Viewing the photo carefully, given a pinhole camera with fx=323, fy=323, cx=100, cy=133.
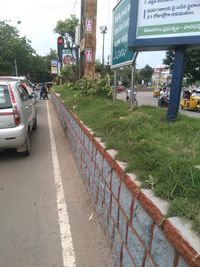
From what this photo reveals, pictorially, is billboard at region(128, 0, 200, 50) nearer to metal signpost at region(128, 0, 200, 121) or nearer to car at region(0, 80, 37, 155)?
metal signpost at region(128, 0, 200, 121)

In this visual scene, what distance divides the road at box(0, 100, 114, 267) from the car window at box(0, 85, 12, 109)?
1256mm

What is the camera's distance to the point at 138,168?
3.06 m

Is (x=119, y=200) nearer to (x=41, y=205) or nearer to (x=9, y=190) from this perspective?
(x=41, y=205)

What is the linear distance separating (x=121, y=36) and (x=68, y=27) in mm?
52915

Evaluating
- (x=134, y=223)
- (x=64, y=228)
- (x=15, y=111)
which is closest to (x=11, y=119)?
(x=15, y=111)

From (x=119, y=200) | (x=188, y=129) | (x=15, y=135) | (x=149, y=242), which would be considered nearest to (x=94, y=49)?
(x=15, y=135)

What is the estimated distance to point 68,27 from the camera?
5684 cm

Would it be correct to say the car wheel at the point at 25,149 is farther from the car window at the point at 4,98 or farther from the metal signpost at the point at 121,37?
the metal signpost at the point at 121,37

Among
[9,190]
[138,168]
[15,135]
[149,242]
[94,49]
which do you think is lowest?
[9,190]

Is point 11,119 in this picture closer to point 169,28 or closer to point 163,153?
point 169,28

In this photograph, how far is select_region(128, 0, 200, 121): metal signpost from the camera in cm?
479

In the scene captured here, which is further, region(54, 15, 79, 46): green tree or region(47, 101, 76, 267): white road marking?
region(54, 15, 79, 46): green tree

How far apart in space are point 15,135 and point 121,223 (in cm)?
442

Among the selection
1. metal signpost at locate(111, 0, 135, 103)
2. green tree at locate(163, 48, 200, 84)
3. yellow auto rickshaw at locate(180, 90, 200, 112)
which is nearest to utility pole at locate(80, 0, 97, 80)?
metal signpost at locate(111, 0, 135, 103)
